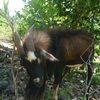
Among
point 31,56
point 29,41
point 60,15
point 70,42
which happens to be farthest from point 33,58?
point 60,15

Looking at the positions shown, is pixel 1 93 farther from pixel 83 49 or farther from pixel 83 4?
pixel 83 4

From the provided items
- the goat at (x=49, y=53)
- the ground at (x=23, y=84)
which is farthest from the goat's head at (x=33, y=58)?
the ground at (x=23, y=84)

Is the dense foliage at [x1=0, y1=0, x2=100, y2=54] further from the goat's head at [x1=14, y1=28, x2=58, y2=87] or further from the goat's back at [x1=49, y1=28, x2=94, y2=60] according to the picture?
the goat's head at [x1=14, y1=28, x2=58, y2=87]

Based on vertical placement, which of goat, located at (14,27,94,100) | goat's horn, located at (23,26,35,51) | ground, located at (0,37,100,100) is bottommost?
ground, located at (0,37,100,100)

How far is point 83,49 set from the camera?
614 cm

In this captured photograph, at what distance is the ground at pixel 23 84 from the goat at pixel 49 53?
0.24 meters

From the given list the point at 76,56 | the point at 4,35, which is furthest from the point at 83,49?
the point at 4,35

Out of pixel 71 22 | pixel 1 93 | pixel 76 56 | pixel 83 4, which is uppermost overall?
pixel 83 4

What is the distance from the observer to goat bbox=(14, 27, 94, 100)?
4.93m

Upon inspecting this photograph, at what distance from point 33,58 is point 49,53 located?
0.57 meters

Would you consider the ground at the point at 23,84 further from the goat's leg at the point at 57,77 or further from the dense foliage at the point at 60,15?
the dense foliage at the point at 60,15

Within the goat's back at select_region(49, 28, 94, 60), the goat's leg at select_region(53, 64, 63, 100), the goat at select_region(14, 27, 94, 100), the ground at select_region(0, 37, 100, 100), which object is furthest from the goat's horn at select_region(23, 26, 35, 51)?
the goat's leg at select_region(53, 64, 63, 100)

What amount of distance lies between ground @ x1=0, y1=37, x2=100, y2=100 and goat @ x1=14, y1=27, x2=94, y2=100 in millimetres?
241

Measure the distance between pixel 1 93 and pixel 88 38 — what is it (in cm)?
218
